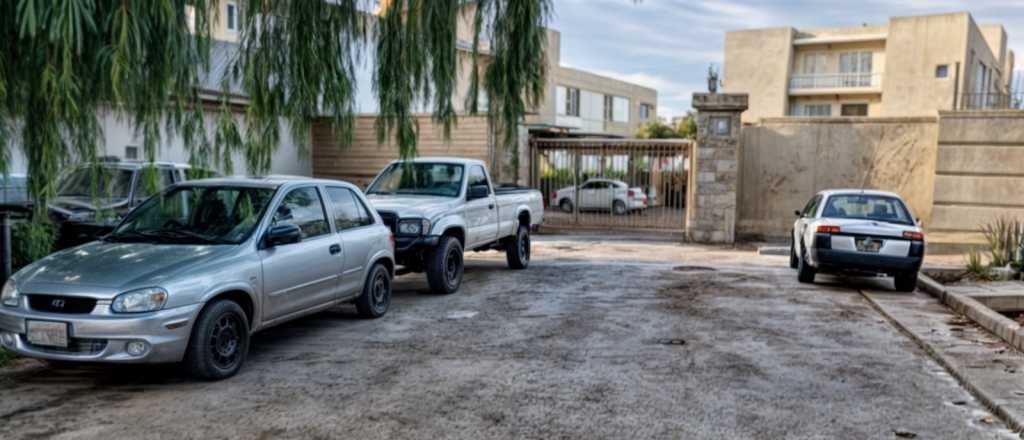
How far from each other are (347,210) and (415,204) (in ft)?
7.54

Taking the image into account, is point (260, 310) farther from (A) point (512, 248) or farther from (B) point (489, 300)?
(A) point (512, 248)

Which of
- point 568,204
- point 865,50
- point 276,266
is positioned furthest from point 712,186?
point 865,50

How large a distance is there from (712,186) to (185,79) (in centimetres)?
1424

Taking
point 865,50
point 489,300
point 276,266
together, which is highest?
point 865,50

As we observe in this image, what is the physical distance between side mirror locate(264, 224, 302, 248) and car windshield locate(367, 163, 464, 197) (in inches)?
171

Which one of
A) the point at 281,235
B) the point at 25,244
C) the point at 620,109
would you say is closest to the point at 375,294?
the point at 281,235

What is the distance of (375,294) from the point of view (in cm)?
902

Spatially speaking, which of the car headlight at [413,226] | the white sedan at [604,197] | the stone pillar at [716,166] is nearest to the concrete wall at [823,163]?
the stone pillar at [716,166]

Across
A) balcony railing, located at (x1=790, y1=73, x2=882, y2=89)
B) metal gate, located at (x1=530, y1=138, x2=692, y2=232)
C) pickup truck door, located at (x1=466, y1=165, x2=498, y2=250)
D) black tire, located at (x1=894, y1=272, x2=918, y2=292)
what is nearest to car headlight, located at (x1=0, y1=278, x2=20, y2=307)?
pickup truck door, located at (x1=466, y1=165, x2=498, y2=250)

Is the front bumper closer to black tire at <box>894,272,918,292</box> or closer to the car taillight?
the car taillight

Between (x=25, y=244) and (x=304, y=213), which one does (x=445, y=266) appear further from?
(x=25, y=244)

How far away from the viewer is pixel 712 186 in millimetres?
18422

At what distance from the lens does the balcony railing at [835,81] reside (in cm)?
4400

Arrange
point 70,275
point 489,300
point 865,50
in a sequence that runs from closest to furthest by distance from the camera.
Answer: point 70,275 < point 489,300 < point 865,50
